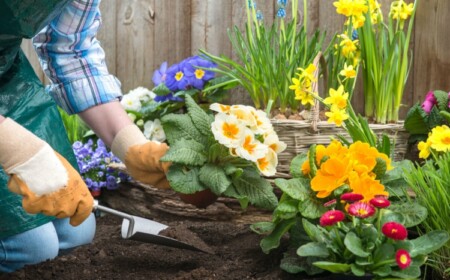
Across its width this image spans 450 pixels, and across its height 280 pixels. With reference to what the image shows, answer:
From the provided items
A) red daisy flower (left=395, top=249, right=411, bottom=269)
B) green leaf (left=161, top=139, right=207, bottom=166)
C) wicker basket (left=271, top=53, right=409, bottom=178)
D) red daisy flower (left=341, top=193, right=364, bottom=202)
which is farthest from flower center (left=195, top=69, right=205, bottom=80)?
red daisy flower (left=395, top=249, right=411, bottom=269)

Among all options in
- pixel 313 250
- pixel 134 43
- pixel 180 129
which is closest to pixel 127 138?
pixel 180 129

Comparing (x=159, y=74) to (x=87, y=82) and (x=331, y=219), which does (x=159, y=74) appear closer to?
(x=87, y=82)

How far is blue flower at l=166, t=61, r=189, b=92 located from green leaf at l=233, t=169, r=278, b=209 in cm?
128

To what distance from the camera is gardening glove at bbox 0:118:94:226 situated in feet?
5.67

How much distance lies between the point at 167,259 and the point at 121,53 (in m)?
2.00

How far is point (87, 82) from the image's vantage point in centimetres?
230

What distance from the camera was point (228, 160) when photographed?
200 centimetres

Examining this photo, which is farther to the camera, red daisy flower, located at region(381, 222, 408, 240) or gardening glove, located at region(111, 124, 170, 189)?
gardening glove, located at region(111, 124, 170, 189)

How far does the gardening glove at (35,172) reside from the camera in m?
1.73

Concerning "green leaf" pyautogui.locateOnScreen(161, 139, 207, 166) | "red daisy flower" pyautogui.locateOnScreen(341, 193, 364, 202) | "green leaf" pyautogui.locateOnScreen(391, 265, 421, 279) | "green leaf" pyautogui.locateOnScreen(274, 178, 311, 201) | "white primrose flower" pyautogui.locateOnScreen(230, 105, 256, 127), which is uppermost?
"white primrose flower" pyautogui.locateOnScreen(230, 105, 256, 127)

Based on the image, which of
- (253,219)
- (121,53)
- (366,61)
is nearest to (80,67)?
(253,219)

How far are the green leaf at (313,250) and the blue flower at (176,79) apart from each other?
1.70 meters

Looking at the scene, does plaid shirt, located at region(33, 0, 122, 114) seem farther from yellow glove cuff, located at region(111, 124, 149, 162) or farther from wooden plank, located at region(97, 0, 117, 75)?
wooden plank, located at region(97, 0, 117, 75)

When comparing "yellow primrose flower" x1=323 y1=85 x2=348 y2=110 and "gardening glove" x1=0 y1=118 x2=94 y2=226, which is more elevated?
"yellow primrose flower" x1=323 y1=85 x2=348 y2=110
